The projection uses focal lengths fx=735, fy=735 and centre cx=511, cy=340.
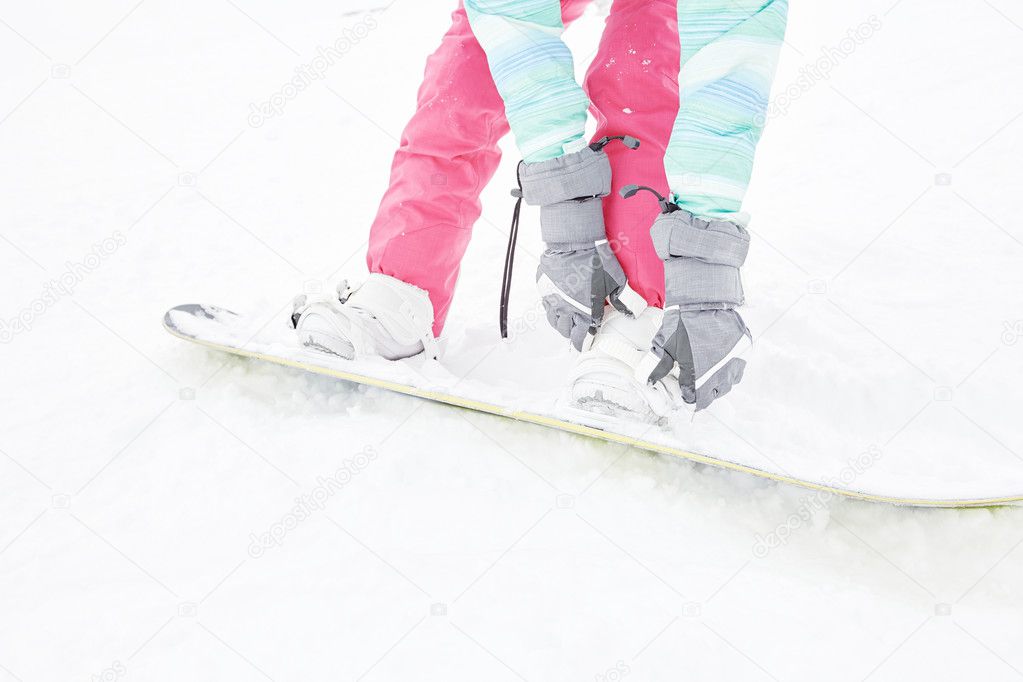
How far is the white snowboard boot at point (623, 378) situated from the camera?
1.32 meters

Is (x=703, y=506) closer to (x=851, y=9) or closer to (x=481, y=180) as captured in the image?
(x=481, y=180)

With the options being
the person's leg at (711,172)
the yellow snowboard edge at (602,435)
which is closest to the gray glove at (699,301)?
the person's leg at (711,172)

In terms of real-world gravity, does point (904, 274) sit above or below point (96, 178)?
below

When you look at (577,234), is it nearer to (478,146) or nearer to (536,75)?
(536,75)

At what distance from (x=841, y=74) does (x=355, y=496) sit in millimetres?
2680

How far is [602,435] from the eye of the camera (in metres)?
1.30

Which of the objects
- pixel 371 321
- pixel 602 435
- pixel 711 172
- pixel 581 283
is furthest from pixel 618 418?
pixel 371 321

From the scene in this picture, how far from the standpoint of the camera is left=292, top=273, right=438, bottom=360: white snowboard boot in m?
1.50

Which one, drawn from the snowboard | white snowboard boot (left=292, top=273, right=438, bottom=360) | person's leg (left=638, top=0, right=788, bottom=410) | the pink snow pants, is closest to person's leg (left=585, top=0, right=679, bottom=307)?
the pink snow pants

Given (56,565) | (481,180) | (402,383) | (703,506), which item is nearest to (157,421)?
(56,565)

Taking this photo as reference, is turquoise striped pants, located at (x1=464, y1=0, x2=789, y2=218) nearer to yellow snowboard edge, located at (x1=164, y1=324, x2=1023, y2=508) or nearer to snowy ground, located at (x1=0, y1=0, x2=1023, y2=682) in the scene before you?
yellow snowboard edge, located at (x1=164, y1=324, x2=1023, y2=508)

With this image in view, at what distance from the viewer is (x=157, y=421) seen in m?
1.44

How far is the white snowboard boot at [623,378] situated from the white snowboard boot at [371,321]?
382 millimetres

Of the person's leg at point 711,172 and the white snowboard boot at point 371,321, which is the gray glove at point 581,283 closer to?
the person's leg at point 711,172
